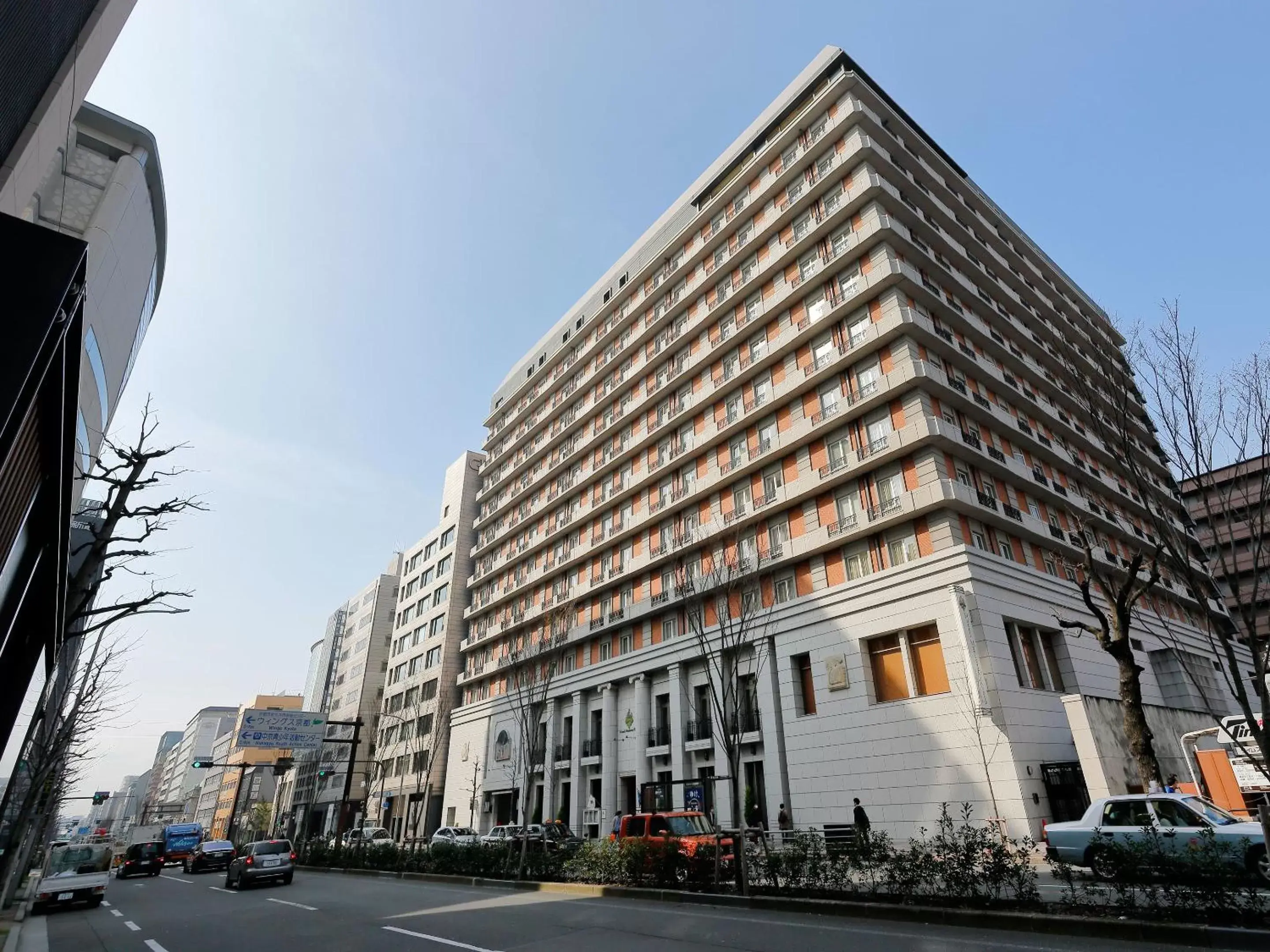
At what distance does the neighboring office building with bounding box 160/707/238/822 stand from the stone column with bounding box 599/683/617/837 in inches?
4674

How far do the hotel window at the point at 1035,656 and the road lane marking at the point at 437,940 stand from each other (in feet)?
62.6

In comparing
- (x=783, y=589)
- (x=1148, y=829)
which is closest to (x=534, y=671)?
(x=783, y=589)

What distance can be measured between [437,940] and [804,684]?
60.0 ft

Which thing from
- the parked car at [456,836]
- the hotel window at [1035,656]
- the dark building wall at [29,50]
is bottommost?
the parked car at [456,836]

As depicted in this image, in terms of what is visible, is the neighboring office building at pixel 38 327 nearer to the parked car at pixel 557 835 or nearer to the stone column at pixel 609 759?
the parked car at pixel 557 835

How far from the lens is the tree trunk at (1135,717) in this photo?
57.5 ft

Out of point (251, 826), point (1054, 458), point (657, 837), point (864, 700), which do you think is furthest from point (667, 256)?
point (251, 826)

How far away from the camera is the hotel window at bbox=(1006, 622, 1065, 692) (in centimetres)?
2189

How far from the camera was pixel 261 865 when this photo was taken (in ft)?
68.4

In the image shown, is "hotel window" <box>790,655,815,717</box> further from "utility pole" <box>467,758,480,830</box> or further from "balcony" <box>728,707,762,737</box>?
"utility pole" <box>467,758,480,830</box>

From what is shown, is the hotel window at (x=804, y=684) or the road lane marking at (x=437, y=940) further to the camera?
the hotel window at (x=804, y=684)

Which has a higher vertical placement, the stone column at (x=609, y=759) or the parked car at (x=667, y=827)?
the stone column at (x=609, y=759)

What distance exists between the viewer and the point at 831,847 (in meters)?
12.2

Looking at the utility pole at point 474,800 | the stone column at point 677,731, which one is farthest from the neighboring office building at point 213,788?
the stone column at point 677,731
